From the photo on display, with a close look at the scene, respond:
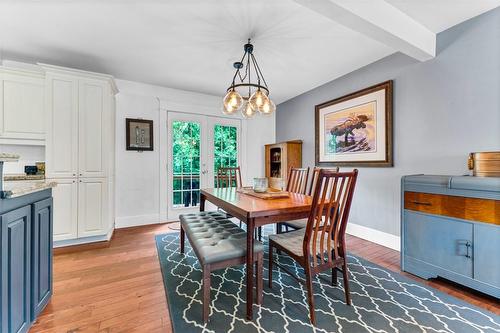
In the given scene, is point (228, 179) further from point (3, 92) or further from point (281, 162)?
point (3, 92)

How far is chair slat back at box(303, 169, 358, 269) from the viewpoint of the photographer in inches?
57.9

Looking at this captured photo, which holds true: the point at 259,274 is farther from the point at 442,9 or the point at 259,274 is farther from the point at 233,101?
the point at 442,9

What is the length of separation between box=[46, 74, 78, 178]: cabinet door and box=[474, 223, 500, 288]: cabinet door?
426 cm

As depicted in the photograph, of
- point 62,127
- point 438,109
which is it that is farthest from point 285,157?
point 62,127

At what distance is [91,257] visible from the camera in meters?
2.55

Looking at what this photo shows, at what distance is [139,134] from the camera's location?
3766mm

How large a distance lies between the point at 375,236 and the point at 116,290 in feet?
10.1

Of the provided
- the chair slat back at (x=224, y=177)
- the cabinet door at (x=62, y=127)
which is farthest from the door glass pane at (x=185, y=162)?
the cabinet door at (x=62, y=127)

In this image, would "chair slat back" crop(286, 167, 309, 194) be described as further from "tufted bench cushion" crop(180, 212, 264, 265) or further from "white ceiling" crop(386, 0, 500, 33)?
"white ceiling" crop(386, 0, 500, 33)

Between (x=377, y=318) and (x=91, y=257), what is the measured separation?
9.56 ft

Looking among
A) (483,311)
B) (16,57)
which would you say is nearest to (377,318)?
(483,311)

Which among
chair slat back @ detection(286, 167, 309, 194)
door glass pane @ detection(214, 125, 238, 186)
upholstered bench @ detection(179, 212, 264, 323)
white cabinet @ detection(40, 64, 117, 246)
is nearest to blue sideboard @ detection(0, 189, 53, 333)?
upholstered bench @ detection(179, 212, 264, 323)

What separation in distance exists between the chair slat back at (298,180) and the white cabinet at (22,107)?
3.26 metres

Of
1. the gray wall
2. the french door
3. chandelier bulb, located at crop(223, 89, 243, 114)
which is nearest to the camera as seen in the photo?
the gray wall
